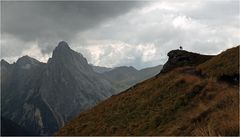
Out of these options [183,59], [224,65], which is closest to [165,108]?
[224,65]

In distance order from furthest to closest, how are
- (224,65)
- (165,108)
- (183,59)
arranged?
(183,59), (224,65), (165,108)

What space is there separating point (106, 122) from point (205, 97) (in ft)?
56.7

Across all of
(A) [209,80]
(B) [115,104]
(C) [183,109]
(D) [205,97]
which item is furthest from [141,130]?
(B) [115,104]

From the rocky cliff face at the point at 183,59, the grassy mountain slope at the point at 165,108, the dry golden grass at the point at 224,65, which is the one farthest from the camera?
the rocky cliff face at the point at 183,59

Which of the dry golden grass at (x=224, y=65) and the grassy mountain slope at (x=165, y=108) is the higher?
the dry golden grass at (x=224, y=65)

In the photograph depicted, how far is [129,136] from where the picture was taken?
48.3 metres

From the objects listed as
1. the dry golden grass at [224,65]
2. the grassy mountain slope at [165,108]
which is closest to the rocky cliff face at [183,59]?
the grassy mountain slope at [165,108]

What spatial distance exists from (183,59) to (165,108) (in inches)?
1379

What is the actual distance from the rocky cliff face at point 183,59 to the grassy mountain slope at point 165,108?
12.6 m

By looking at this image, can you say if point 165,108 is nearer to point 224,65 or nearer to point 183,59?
point 224,65

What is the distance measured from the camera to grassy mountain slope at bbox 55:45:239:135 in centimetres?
4357

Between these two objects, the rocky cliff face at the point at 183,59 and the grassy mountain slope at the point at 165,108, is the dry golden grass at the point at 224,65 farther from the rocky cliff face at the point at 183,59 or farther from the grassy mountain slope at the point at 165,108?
the rocky cliff face at the point at 183,59

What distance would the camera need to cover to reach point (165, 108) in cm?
5250

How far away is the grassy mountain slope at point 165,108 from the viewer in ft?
143
